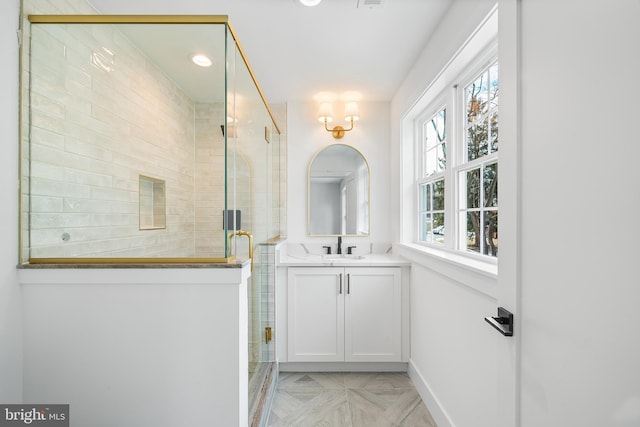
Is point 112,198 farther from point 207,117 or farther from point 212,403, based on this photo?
point 212,403

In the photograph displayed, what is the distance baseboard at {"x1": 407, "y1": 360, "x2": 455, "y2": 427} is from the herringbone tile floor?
38 millimetres

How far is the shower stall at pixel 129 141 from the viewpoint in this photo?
1196 mm

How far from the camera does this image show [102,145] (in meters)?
1.28

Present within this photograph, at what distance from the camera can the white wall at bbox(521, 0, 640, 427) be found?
57cm

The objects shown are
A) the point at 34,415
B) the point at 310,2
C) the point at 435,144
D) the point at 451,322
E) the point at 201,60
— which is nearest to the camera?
the point at 34,415

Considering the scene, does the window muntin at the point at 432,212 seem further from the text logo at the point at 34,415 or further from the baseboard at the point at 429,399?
the text logo at the point at 34,415

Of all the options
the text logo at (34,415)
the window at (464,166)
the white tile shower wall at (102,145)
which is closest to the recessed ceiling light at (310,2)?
the white tile shower wall at (102,145)

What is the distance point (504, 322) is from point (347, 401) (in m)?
1.56

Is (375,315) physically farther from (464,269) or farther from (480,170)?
(480,170)

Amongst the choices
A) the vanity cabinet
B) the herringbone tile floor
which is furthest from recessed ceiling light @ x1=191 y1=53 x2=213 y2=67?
the herringbone tile floor

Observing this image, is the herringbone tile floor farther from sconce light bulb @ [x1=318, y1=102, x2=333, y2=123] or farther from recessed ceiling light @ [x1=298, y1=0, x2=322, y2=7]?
recessed ceiling light @ [x1=298, y1=0, x2=322, y2=7]

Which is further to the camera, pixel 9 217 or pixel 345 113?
pixel 345 113

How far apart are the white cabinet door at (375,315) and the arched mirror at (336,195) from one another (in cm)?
66

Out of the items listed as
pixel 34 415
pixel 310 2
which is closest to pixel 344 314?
pixel 34 415
